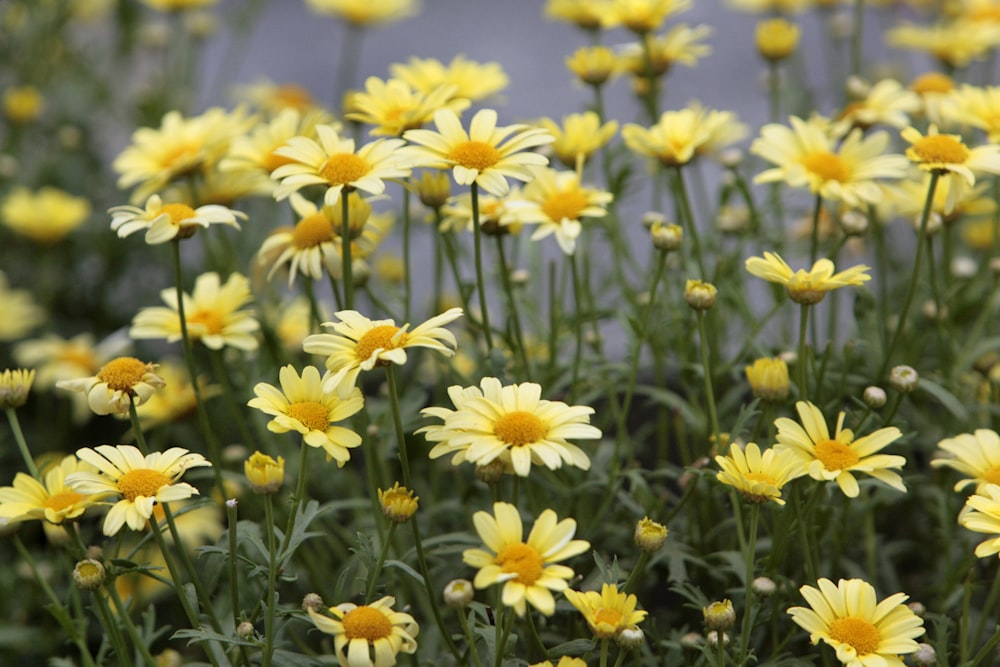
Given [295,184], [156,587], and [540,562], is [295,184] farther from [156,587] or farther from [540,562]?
[156,587]

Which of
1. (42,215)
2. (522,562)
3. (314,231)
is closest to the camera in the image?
(522,562)

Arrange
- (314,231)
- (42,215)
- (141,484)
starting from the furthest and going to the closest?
(42,215)
(314,231)
(141,484)

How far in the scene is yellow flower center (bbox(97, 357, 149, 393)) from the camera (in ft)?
3.12

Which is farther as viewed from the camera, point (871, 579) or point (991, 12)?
point (991, 12)

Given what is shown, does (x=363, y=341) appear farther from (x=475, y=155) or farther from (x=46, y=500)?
(x=46, y=500)

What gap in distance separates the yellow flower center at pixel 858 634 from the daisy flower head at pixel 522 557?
235 mm

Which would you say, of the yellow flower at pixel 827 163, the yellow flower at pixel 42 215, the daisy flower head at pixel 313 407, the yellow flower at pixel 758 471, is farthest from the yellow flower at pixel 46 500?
the yellow flower at pixel 42 215

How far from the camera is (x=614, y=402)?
4.26ft

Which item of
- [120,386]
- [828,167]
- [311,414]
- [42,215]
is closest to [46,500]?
[120,386]

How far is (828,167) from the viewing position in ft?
3.90

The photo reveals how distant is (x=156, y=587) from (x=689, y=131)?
0.91 m

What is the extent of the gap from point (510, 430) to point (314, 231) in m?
0.41

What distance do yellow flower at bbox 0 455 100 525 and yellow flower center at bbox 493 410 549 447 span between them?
1.21 ft

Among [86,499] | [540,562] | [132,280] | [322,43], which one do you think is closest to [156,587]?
[86,499]
